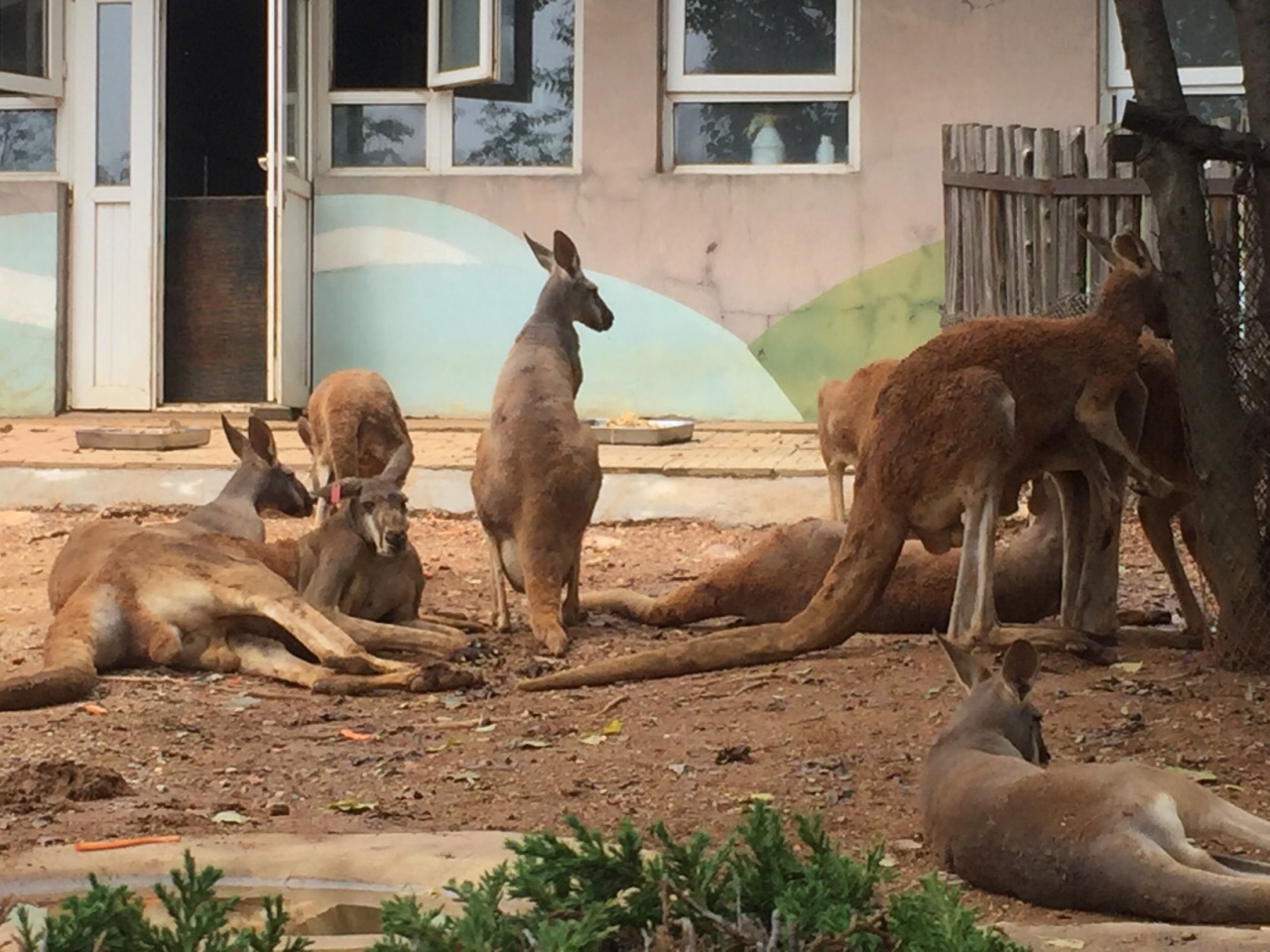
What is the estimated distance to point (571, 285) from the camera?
29.1 ft

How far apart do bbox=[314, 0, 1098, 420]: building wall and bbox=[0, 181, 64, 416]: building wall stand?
5.81 feet

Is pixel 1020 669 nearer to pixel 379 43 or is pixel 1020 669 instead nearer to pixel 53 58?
pixel 379 43

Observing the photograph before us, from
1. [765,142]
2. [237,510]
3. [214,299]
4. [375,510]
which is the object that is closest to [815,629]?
[375,510]

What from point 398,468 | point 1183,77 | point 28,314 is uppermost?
point 1183,77

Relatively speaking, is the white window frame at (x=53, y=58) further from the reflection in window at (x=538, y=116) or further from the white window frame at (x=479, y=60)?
the reflection in window at (x=538, y=116)

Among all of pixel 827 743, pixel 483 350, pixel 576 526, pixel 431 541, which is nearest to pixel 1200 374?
pixel 827 743

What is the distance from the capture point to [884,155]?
12500 millimetres

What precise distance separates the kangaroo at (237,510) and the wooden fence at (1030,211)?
12.7 feet

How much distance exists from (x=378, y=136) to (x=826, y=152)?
3107 millimetres

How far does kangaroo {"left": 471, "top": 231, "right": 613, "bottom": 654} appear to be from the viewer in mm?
7496

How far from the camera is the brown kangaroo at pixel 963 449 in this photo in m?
6.46

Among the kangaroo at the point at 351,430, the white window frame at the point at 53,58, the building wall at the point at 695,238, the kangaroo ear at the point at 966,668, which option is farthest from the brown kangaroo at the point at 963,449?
the white window frame at the point at 53,58

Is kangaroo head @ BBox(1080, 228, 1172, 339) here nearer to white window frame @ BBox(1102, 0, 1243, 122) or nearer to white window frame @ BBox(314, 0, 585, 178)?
white window frame @ BBox(1102, 0, 1243, 122)

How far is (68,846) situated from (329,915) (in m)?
0.92
